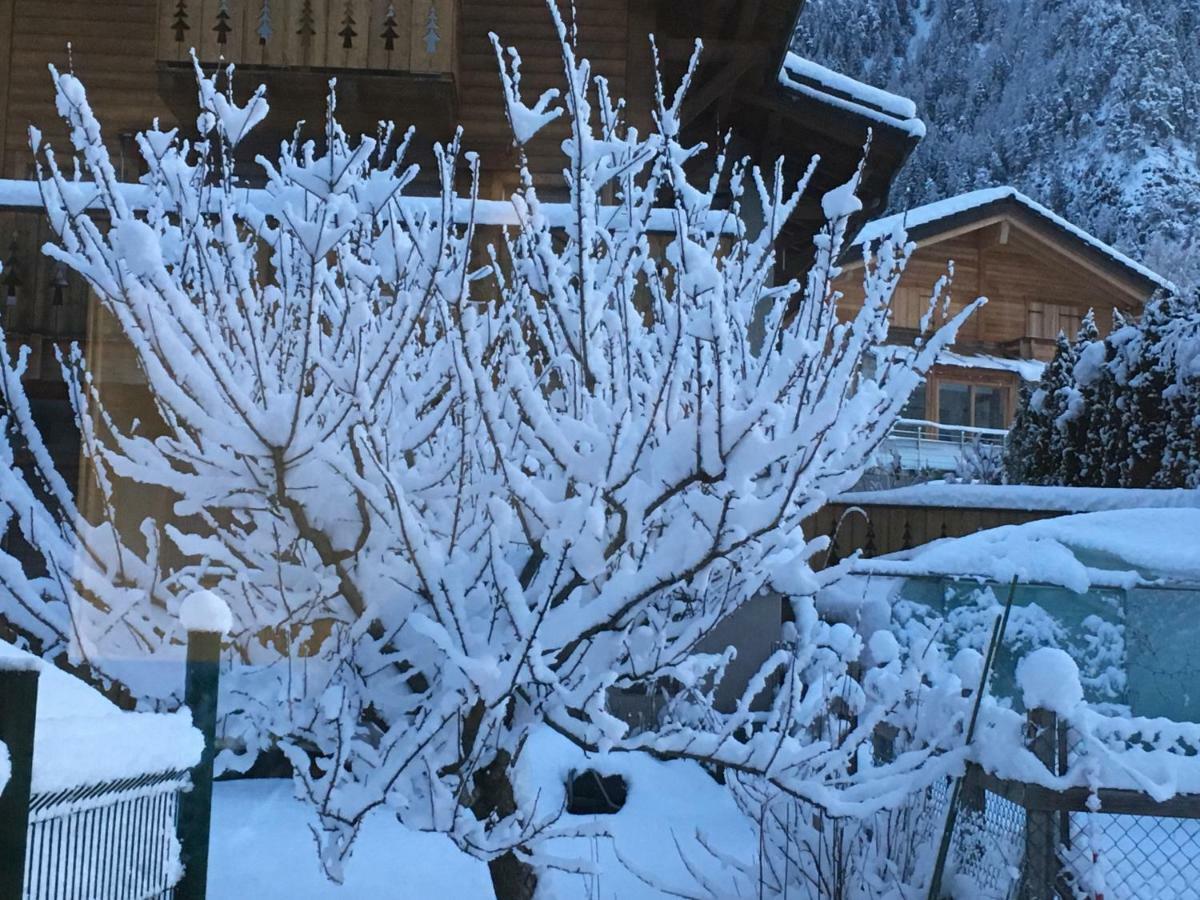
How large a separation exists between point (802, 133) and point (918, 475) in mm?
6999

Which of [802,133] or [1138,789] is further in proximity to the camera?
[802,133]

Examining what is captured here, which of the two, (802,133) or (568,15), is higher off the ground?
(568,15)

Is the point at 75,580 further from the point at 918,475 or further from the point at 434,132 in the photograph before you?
the point at 918,475

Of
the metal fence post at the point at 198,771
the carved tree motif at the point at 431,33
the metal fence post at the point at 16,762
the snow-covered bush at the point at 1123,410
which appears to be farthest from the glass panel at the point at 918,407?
the metal fence post at the point at 16,762

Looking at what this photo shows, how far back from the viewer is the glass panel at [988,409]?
1039 inches

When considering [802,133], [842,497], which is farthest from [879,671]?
[802,133]

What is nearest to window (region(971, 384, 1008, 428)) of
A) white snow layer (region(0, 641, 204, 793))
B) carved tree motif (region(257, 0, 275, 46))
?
carved tree motif (region(257, 0, 275, 46))

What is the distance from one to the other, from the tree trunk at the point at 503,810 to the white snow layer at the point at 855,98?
28.2ft

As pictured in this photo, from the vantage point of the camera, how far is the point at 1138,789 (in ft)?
13.2

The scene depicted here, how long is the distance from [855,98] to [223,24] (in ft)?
18.2

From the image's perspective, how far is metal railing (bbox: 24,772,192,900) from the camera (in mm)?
2338

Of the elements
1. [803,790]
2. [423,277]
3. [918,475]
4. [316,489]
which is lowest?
[918,475]

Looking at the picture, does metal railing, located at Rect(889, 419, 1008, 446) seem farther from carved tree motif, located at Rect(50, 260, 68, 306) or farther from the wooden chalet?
carved tree motif, located at Rect(50, 260, 68, 306)

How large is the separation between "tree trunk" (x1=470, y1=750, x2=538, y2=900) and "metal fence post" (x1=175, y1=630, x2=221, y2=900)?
114 cm
